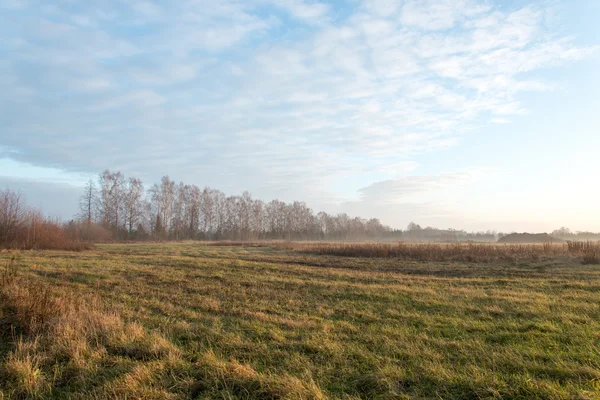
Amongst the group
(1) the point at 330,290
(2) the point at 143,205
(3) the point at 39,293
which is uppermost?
(2) the point at 143,205

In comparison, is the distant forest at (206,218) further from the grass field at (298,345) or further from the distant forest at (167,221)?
the grass field at (298,345)

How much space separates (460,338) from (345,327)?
2033mm

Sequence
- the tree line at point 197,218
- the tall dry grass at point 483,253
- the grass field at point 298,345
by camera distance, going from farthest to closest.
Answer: the tree line at point 197,218, the tall dry grass at point 483,253, the grass field at point 298,345

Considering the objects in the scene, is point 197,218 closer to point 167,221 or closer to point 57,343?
point 167,221

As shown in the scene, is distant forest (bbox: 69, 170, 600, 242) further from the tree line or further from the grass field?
the grass field

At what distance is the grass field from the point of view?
12.9 ft

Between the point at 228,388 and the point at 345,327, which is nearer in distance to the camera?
the point at 228,388

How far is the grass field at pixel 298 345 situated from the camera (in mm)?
3924

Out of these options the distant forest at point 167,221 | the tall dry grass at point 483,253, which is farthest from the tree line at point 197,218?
the tall dry grass at point 483,253

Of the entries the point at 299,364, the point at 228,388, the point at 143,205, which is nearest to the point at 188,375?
the point at 228,388

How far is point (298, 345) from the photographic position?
549cm

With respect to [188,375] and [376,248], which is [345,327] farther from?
[376,248]

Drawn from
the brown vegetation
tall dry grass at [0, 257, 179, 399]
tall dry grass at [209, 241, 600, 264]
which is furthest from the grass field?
the brown vegetation

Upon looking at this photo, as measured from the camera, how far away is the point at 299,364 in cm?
468
